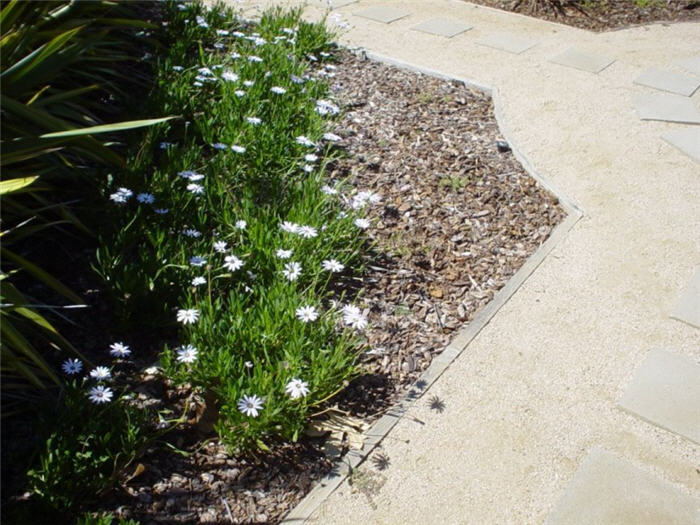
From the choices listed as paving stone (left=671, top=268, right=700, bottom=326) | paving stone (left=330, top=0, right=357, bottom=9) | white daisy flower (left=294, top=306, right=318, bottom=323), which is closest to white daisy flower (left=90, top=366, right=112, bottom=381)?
white daisy flower (left=294, top=306, right=318, bottom=323)

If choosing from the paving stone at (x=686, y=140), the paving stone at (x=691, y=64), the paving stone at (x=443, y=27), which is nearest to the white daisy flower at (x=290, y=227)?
the paving stone at (x=686, y=140)

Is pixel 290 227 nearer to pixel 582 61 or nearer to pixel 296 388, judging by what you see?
pixel 296 388

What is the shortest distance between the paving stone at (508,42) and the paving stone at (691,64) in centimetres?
149

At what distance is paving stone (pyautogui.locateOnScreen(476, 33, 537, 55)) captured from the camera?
7371mm

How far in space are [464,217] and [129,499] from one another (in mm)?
2655

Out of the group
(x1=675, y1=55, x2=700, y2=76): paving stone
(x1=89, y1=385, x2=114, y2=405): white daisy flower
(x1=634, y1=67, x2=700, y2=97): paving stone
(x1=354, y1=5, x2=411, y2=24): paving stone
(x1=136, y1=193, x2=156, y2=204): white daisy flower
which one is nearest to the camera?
(x1=89, y1=385, x2=114, y2=405): white daisy flower

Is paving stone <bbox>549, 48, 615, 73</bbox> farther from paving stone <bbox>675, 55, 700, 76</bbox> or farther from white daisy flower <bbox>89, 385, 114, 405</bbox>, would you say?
white daisy flower <bbox>89, 385, 114, 405</bbox>

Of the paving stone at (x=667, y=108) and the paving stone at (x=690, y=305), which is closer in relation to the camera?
the paving stone at (x=690, y=305)

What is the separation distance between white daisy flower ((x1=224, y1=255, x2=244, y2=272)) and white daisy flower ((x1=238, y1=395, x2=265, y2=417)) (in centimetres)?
75

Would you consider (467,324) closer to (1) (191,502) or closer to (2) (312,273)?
(2) (312,273)

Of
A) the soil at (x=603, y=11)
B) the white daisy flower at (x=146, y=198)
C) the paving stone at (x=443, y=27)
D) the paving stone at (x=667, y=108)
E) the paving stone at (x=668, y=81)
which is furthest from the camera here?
the soil at (x=603, y=11)

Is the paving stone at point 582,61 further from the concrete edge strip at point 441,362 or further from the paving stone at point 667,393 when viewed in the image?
the paving stone at point 667,393

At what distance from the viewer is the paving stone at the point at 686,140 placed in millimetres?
5438

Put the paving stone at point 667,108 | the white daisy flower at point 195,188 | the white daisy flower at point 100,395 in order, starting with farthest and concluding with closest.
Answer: the paving stone at point 667,108
the white daisy flower at point 195,188
the white daisy flower at point 100,395
